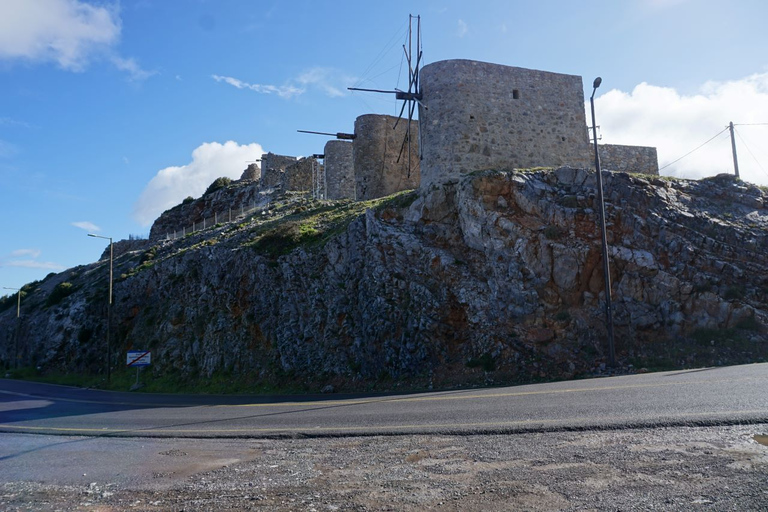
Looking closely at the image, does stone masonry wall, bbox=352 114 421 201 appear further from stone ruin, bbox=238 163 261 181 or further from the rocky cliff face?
stone ruin, bbox=238 163 261 181

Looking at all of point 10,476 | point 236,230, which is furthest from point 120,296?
point 10,476

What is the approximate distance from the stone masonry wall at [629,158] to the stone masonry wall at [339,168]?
1831 cm

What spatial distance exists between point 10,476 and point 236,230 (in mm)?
24957

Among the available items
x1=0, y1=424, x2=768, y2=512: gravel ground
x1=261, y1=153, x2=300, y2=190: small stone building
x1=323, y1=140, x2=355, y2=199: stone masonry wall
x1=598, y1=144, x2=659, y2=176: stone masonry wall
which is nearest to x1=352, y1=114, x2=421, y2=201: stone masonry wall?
x1=323, y1=140, x2=355, y2=199: stone masonry wall

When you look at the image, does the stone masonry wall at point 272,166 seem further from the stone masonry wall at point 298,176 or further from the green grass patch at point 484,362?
the green grass patch at point 484,362

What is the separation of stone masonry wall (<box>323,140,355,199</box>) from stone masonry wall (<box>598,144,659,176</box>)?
18.3 meters

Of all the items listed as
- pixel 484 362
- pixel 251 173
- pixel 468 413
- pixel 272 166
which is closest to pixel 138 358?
pixel 484 362

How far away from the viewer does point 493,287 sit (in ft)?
61.6

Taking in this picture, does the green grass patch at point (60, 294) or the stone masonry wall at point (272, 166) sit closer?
the green grass patch at point (60, 294)

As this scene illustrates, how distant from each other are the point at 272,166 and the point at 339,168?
1372cm

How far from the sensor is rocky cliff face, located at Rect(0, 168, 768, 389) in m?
17.0

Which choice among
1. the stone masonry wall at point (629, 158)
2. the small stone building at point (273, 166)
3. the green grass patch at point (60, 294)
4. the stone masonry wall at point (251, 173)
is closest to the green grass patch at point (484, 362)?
the stone masonry wall at point (629, 158)

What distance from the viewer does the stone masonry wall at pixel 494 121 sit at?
76.3 feet

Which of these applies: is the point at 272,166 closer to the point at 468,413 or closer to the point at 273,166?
the point at 273,166
